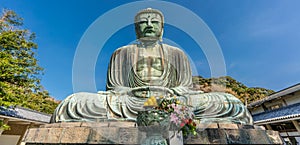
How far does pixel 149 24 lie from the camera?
20.3 ft

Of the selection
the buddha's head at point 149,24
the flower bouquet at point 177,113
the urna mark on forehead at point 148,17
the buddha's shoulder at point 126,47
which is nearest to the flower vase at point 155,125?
the flower bouquet at point 177,113

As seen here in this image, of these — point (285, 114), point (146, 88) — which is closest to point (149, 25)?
point (146, 88)

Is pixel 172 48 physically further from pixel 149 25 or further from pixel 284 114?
pixel 284 114

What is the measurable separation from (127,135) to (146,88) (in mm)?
1541

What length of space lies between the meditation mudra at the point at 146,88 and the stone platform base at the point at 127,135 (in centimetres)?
39

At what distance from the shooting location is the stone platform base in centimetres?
307

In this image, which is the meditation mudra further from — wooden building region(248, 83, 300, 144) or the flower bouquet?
wooden building region(248, 83, 300, 144)

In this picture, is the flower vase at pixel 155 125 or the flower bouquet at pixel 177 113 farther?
the flower vase at pixel 155 125

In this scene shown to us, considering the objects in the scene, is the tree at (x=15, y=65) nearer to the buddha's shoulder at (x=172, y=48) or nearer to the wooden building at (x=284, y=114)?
the buddha's shoulder at (x=172, y=48)

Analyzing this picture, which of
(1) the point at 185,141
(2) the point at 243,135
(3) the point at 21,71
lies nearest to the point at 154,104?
(1) the point at 185,141

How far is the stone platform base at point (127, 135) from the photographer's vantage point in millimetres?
3066

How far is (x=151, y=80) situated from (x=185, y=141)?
2534 mm

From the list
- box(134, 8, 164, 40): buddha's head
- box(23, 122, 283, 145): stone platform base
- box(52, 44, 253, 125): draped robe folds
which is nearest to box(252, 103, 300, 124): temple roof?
box(52, 44, 253, 125): draped robe folds

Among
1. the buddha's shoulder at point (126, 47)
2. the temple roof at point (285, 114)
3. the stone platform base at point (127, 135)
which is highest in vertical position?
the buddha's shoulder at point (126, 47)
